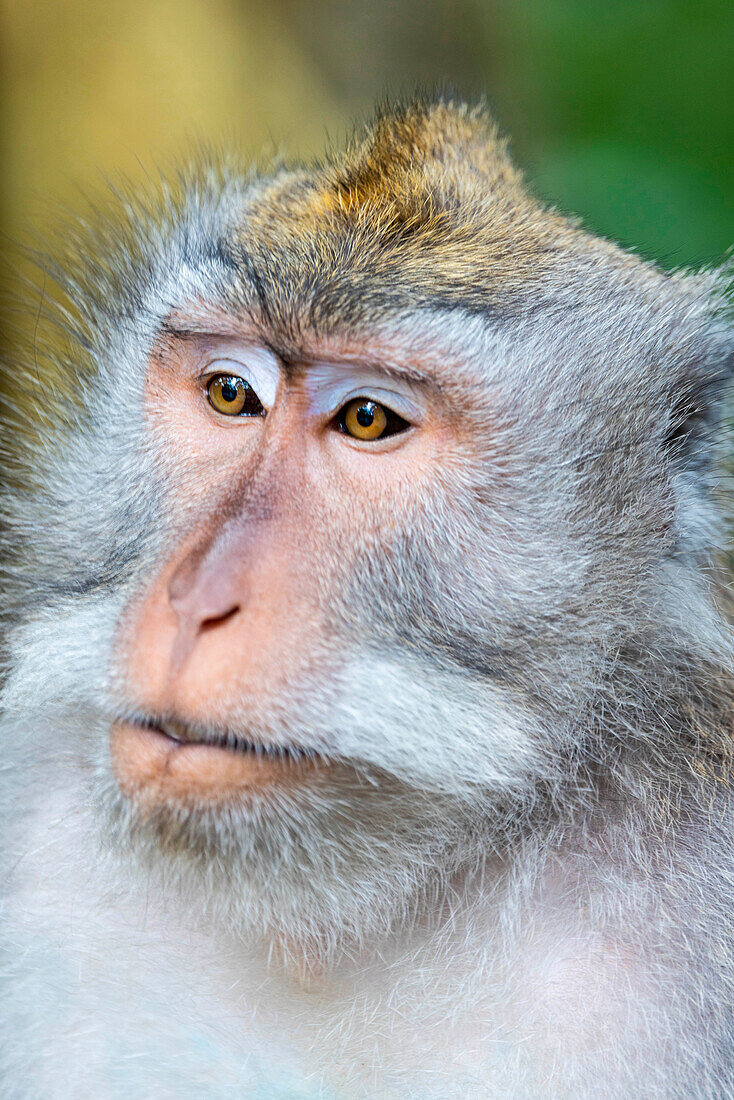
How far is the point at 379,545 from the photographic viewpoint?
122 centimetres

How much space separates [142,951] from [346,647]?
1.81 ft

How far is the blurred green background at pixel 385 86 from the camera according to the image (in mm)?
1734

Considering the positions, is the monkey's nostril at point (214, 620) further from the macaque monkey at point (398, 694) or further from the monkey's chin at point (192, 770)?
the monkey's chin at point (192, 770)

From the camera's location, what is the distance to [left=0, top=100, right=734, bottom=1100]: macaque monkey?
1.16 metres

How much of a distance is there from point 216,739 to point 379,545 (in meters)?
0.28

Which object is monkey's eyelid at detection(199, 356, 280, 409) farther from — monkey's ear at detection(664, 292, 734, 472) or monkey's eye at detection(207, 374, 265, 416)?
monkey's ear at detection(664, 292, 734, 472)

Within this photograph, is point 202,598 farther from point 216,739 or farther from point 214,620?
point 216,739

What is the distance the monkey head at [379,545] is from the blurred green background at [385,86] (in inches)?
9.6

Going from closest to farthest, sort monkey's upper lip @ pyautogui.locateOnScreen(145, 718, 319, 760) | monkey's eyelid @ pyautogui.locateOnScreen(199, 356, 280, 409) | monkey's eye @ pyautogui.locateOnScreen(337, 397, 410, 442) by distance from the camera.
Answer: monkey's upper lip @ pyautogui.locateOnScreen(145, 718, 319, 760)
monkey's eye @ pyautogui.locateOnScreen(337, 397, 410, 442)
monkey's eyelid @ pyautogui.locateOnScreen(199, 356, 280, 409)

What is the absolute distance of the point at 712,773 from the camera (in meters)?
1.29

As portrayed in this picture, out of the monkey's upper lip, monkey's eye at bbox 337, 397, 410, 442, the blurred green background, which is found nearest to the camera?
the monkey's upper lip

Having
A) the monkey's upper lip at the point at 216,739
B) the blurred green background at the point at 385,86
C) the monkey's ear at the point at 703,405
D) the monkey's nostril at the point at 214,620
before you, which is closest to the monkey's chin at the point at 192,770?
the monkey's upper lip at the point at 216,739

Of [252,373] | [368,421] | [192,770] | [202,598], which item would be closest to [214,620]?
[202,598]

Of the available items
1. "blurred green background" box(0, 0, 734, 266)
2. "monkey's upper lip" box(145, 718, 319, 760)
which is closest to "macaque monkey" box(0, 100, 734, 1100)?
"monkey's upper lip" box(145, 718, 319, 760)
